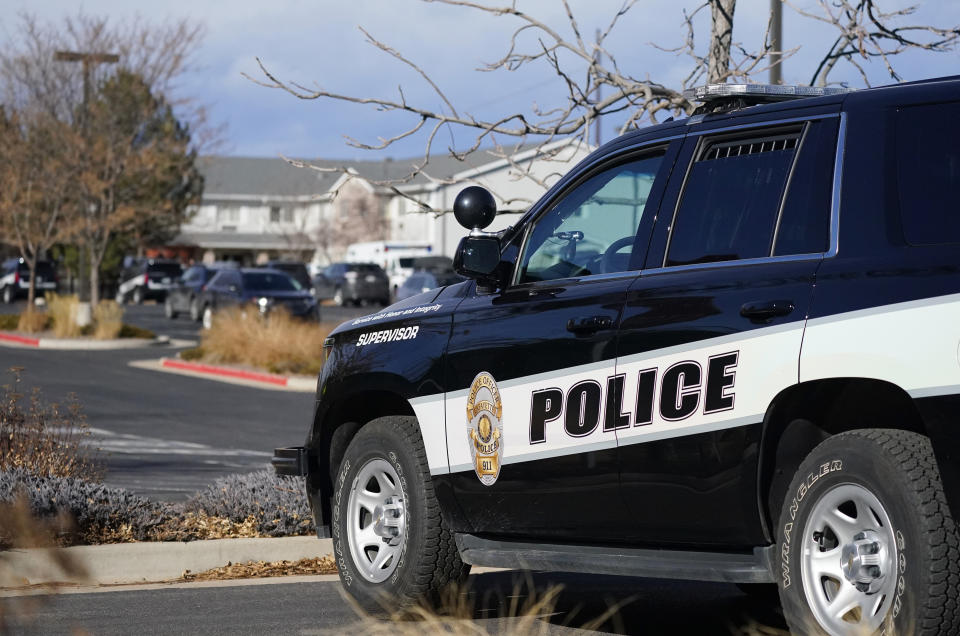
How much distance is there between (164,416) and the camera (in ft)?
64.1

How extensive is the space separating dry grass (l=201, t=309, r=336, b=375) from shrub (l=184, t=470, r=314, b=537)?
633 inches

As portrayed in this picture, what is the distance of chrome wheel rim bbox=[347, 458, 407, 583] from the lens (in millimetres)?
6793

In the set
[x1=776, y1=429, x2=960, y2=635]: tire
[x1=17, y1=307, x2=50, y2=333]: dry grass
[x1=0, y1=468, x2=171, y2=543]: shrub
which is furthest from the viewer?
[x1=17, y1=307, x2=50, y2=333]: dry grass

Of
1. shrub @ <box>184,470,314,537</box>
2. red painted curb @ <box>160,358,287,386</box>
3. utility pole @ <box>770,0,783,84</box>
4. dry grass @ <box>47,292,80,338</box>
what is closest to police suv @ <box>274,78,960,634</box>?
→ shrub @ <box>184,470,314,537</box>

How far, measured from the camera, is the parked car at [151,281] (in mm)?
60469

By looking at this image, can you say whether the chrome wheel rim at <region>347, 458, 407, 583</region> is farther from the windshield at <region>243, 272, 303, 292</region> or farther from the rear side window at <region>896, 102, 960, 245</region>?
the windshield at <region>243, 272, 303, 292</region>

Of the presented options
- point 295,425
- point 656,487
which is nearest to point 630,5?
point 656,487

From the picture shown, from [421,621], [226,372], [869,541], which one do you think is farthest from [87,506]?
[226,372]

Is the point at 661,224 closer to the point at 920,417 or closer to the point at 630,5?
the point at 920,417

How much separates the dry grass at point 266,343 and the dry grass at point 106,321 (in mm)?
4266

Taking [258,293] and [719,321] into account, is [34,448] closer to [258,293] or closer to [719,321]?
[719,321]

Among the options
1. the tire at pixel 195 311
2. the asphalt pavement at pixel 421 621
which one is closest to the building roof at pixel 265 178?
the tire at pixel 195 311

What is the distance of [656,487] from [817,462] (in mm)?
726

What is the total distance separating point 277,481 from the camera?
360 inches
